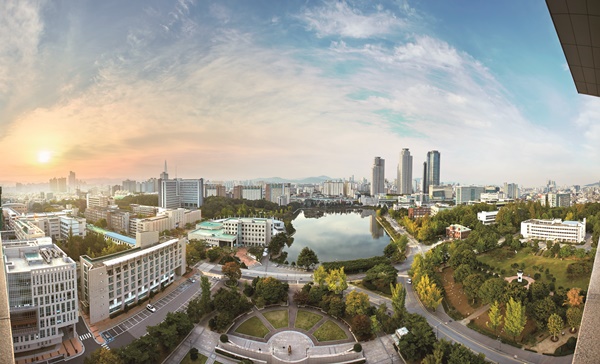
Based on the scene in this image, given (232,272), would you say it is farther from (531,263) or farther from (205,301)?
(531,263)

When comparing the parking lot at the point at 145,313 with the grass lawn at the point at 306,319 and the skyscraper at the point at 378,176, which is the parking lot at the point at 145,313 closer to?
the grass lawn at the point at 306,319

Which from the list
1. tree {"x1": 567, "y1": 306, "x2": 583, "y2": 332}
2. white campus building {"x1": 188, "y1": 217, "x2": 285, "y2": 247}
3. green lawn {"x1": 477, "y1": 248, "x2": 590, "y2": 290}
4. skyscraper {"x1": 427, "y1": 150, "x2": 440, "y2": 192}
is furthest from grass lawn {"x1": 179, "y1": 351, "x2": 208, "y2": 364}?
skyscraper {"x1": 427, "y1": 150, "x2": 440, "y2": 192}

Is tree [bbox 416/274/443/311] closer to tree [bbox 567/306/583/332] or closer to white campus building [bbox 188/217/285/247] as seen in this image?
tree [bbox 567/306/583/332]

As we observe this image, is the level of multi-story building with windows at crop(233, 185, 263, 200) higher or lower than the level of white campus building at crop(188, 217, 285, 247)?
higher

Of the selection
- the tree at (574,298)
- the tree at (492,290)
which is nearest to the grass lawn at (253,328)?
the tree at (492,290)

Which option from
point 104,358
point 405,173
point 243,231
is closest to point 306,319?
point 104,358
